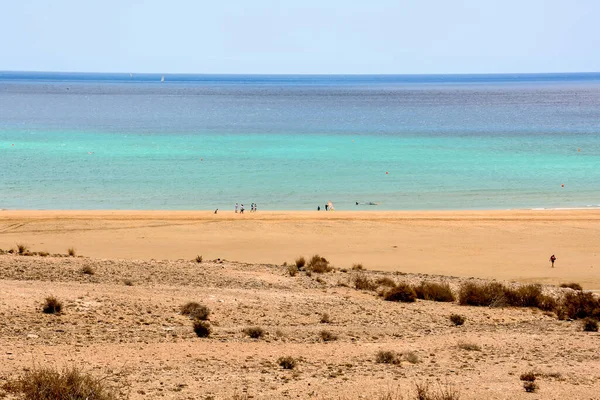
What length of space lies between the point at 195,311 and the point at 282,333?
2056mm

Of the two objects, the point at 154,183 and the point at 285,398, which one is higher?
the point at 154,183

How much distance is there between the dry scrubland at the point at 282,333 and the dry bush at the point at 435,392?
0.04m

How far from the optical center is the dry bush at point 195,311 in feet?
50.6

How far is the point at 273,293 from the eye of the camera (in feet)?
59.4

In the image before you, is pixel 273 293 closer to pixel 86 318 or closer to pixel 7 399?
pixel 86 318

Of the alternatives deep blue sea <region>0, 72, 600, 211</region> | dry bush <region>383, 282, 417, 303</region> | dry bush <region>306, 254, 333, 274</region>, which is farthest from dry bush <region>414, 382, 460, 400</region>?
deep blue sea <region>0, 72, 600, 211</region>

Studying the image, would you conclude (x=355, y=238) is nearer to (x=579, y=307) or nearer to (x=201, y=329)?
(x=579, y=307)

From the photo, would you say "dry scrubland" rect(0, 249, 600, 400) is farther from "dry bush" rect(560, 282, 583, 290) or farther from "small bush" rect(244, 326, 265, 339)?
"dry bush" rect(560, 282, 583, 290)

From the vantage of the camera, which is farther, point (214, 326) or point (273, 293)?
point (273, 293)

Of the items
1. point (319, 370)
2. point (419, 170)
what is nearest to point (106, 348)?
point (319, 370)

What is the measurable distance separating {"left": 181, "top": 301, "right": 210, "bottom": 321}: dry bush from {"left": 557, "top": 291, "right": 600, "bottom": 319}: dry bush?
25.8 feet

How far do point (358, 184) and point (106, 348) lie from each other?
120 feet

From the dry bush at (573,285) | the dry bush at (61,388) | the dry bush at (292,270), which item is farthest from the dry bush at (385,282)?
the dry bush at (61,388)

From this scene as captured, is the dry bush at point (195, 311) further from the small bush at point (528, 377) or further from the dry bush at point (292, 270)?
the small bush at point (528, 377)
